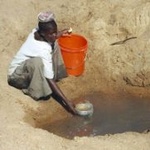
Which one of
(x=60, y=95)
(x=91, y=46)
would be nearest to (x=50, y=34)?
(x=60, y=95)

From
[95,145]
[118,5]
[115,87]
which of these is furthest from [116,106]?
[118,5]

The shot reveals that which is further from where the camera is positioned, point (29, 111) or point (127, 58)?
point (127, 58)

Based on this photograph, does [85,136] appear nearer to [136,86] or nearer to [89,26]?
[136,86]

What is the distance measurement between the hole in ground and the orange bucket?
417 mm

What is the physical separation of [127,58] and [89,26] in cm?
75

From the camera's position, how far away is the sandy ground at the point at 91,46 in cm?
Answer: 542

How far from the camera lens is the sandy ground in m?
5.42

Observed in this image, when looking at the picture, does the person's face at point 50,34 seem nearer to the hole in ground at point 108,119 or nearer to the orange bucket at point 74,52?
the orange bucket at point 74,52

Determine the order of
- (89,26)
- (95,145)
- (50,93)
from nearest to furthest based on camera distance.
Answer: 1. (95,145)
2. (50,93)
3. (89,26)

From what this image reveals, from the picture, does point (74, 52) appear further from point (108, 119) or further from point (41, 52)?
point (108, 119)

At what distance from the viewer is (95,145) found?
4578 mm

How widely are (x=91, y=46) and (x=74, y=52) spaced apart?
707mm

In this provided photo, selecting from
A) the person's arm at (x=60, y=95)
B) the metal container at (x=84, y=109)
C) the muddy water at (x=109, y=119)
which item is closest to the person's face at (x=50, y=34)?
the person's arm at (x=60, y=95)

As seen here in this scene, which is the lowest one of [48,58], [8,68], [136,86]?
[136,86]
